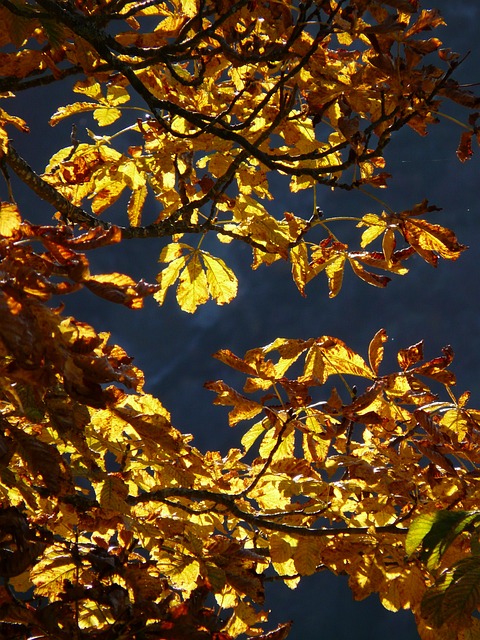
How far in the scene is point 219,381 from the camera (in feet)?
4.25

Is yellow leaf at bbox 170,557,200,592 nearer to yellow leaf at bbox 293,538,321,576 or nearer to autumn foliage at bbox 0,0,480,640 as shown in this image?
autumn foliage at bbox 0,0,480,640

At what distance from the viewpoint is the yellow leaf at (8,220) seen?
0.73 meters

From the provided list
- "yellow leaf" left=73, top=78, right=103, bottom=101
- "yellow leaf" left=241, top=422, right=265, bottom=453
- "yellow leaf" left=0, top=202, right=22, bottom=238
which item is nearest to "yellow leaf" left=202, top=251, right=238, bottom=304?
"yellow leaf" left=241, top=422, right=265, bottom=453

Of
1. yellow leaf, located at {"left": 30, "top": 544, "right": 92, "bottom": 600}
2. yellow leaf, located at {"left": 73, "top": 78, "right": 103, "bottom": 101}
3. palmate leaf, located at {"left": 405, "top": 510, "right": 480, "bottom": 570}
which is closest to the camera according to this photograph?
palmate leaf, located at {"left": 405, "top": 510, "right": 480, "bottom": 570}

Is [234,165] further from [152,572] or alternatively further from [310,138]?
[152,572]

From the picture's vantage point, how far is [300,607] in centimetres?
427

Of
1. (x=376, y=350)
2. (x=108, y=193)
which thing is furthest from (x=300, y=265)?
(x=108, y=193)

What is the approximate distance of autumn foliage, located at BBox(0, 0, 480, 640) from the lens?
74cm

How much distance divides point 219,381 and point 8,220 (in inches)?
24.8

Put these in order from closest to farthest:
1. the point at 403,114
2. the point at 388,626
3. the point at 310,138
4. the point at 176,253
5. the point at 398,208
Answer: the point at 403,114 → the point at 310,138 → the point at 176,253 → the point at 388,626 → the point at 398,208

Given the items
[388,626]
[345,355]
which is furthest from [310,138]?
[388,626]

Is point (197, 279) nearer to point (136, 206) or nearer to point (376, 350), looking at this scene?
point (136, 206)

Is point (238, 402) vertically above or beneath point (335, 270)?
beneath

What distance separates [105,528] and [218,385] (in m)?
0.31
